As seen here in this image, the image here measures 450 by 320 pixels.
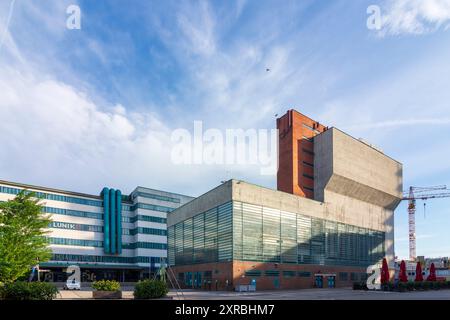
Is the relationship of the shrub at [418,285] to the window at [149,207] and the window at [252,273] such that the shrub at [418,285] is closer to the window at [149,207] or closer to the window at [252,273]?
the window at [252,273]

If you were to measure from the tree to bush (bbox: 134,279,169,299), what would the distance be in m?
10.9

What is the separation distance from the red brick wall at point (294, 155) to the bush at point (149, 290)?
44.2 m

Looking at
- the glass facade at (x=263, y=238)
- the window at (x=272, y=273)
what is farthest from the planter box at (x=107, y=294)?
the window at (x=272, y=273)

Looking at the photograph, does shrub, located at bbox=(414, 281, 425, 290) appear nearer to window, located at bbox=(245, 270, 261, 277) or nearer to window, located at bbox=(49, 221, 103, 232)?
window, located at bbox=(245, 270, 261, 277)

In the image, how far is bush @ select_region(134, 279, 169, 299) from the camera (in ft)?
99.2

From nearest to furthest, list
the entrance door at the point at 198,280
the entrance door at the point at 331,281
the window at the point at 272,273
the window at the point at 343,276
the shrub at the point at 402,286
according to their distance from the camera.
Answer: the shrub at the point at 402,286
the window at the point at 272,273
the entrance door at the point at 198,280
the entrance door at the point at 331,281
the window at the point at 343,276

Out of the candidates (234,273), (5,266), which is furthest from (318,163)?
(5,266)

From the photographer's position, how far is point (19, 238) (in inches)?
1345

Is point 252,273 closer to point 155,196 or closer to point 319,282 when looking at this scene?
point 319,282

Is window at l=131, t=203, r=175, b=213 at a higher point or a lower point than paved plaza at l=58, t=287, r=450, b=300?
higher

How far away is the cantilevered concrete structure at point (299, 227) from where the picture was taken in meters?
55.4

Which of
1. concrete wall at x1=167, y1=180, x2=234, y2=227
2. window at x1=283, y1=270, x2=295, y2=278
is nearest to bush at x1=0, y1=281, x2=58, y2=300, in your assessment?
concrete wall at x1=167, y1=180, x2=234, y2=227

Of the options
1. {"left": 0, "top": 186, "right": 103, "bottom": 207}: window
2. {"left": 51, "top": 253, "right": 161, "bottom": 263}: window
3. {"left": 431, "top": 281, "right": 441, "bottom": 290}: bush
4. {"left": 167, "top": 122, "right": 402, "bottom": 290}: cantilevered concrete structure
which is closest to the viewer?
{"left": 167, "top": 122, "right": 402, "bottom": 290}: cantilevered concrete structure
